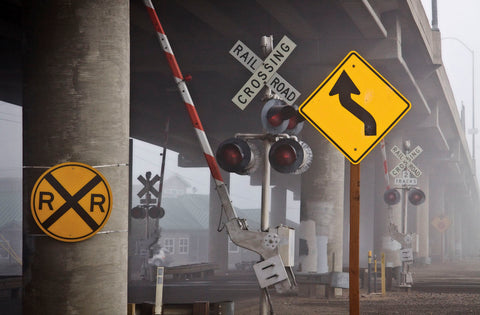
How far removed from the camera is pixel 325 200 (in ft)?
86.5

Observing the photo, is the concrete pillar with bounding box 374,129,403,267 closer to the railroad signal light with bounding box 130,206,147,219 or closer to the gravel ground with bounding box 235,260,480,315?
the gravel ground with bounding box 235,260,480,315

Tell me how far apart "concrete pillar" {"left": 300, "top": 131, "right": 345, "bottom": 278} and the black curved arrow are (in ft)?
58.4

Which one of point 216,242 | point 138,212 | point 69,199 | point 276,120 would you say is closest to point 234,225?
point 276,120

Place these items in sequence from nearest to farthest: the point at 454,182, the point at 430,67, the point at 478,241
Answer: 1. the point at 430,67
2. the point at 454,182
3. the point at 478,241

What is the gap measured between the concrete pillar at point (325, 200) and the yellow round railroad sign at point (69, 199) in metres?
16.3

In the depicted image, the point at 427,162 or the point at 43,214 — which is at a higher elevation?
the point at 427,162

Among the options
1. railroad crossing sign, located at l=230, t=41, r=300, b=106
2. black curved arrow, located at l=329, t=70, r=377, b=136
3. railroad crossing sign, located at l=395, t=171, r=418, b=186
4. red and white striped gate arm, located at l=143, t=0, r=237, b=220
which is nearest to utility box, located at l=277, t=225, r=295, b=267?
red and white striped gate arm, located at l=143, t=0, r=237, b=220

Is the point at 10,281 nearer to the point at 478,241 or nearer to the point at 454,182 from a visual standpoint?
the point at 454,182

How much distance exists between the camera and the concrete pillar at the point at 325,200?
26375 mm

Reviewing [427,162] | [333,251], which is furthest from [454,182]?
[333,251]

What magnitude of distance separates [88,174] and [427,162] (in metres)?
51.0

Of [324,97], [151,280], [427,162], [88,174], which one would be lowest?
[151,280]

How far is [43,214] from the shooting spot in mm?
10227

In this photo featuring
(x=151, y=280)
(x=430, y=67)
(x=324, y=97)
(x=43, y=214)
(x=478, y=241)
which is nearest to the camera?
(x=324, y=97)
